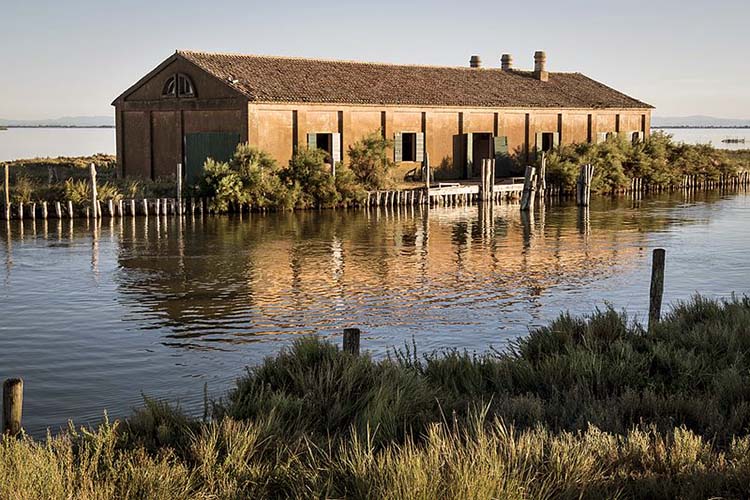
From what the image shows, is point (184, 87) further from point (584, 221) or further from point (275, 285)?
point (275, 285)

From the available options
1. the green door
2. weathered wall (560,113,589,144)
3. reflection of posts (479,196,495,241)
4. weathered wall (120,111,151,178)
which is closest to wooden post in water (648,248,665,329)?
reflection of posts (479,196,495,241)

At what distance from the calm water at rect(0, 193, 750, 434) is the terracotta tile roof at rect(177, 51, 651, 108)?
6.87 m

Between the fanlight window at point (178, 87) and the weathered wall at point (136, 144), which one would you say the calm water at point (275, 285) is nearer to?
the fanlight window at point (178, 87)

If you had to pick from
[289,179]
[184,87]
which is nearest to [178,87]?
[184,87]

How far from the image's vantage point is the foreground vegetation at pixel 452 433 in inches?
284

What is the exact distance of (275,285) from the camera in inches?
822

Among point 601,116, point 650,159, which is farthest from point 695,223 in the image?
point 601,116

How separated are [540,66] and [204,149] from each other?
24177 millimetres

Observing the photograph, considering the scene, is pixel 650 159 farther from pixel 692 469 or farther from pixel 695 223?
pixel 692 469

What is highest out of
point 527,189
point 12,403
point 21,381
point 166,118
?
point 166,118

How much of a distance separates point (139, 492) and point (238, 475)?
839 millimetres

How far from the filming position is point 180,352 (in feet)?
48.4

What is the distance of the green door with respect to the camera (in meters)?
37.7

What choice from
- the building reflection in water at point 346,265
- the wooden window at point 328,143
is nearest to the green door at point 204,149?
the wooden window at point 328,143
